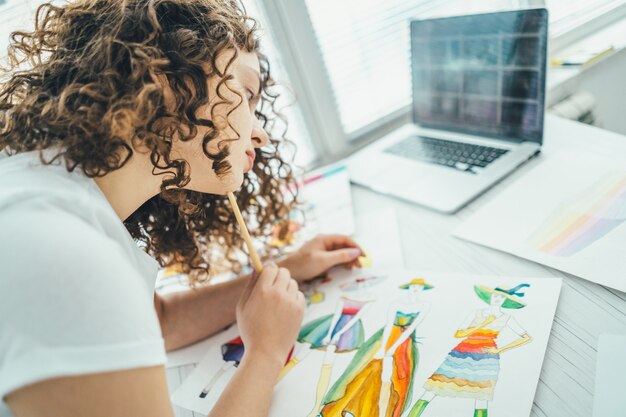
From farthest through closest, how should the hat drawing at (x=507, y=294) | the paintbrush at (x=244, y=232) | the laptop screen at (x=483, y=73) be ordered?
the laptop screen at (x=483, y=73)
the paintbrush at (x=244, y=232)
the hat drawing at (x=507, y=294)

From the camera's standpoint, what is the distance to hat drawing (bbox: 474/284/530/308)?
0.59 meters

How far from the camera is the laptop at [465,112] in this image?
860mm

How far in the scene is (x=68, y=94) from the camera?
522 millimetres

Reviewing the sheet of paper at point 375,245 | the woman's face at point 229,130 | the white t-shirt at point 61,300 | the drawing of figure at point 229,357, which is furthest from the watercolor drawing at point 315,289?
the white t-shirt at point 61,300

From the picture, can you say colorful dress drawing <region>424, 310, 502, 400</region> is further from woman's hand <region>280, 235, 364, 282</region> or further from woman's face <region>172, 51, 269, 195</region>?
woman's face <region>172, 51, 269, 195</region>

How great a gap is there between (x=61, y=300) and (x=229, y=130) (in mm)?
317

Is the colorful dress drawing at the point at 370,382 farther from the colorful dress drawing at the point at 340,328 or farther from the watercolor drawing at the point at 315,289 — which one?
the watercolor drawing at the point at 315,289

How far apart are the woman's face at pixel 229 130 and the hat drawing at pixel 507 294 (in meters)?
0.36

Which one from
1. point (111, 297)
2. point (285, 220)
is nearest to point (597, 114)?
point (285, 220)

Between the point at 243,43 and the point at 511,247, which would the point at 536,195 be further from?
the point at 243,43

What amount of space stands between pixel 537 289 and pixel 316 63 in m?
0.75

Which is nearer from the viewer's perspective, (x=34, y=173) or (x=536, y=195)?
(x=34, y=173)

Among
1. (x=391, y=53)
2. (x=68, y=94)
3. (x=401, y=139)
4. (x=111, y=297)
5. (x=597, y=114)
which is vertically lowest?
(x=597, y=114)

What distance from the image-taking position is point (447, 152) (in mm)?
1004
